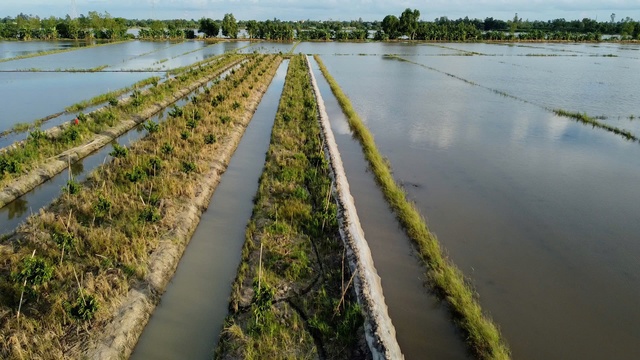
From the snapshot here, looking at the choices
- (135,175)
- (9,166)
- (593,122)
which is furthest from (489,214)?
(9,166)

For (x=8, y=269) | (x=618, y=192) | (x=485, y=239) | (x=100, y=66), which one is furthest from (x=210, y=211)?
(x=100, y=66)

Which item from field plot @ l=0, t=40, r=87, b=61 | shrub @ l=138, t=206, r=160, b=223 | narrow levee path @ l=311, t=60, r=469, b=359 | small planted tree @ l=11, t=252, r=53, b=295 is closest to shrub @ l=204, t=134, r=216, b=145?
narrow levee path @ l=311, t=60, r=469, b=359

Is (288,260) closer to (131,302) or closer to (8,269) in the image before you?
(131,302)

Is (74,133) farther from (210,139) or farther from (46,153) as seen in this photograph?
(210,139)

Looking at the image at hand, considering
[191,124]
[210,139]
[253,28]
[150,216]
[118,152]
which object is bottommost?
[150,216]

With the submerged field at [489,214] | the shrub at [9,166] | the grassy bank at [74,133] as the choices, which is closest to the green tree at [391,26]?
the submerged field at [489,214]
